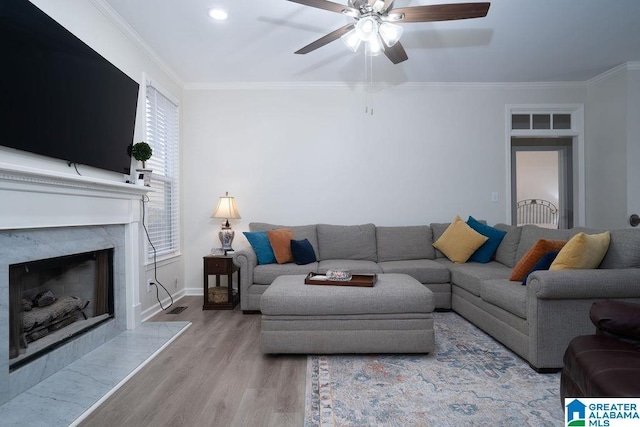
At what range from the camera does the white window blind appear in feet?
11.8

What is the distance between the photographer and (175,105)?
420cm

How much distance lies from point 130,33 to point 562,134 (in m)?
5.14

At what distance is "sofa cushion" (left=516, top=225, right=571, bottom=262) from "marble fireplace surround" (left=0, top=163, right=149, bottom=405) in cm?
363

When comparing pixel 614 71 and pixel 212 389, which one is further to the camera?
pixel 614 71

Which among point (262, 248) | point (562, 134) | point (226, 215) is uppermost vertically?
point (562, 134)

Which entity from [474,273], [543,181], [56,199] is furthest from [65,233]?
[543,181]

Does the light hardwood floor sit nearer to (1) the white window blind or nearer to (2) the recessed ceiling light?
(1) the white window blind

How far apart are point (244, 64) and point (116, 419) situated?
344cm

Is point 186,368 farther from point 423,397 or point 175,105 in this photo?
point 175,105

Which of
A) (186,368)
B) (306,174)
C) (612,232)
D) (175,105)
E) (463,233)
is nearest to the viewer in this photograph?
(186,368)

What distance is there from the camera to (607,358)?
1.40 m

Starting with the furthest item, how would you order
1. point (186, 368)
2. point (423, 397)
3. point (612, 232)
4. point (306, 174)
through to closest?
point (306, 174), point (612, 232), point (186, 368), point (423, 397)

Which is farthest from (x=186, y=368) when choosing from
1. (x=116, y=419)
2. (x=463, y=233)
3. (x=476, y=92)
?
(x=476, y=92)

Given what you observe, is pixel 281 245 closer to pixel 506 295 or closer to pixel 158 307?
pixel 158 307
